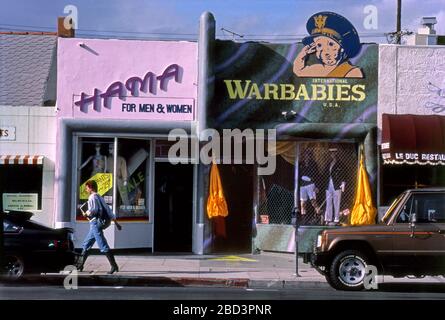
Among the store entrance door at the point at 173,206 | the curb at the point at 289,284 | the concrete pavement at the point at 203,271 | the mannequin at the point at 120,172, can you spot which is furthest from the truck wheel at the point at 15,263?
the store entrance door at the point at 173,206

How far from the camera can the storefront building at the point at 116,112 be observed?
48.4ft

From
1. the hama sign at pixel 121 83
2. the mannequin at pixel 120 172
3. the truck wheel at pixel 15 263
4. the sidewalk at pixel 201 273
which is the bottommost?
the sidewalk at pixel 201 273

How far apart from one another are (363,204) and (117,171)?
Result: 5.67 meters

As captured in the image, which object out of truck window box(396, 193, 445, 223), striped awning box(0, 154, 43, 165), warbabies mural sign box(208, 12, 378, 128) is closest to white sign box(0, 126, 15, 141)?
striped awning box(0, 154, 43, 165)

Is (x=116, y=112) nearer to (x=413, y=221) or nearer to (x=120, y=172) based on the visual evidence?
(x=120, y=172)

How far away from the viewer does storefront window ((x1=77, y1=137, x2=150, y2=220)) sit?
49.1 feet

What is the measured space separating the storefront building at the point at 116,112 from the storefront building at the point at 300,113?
2.63ft

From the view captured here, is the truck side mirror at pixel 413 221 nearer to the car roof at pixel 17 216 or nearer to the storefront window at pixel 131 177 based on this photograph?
the car roof at pixel 17 216

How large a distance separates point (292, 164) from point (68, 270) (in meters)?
5.89

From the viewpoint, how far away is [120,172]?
15.1 m

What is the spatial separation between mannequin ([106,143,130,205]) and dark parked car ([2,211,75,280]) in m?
3.84

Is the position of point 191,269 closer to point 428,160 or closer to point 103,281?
point 103,281

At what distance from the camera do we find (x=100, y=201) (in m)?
11.8

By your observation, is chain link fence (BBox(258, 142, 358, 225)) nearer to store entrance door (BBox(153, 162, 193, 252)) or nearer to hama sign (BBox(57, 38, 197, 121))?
store entrance door (BBox(153, 162, 193, 252))
